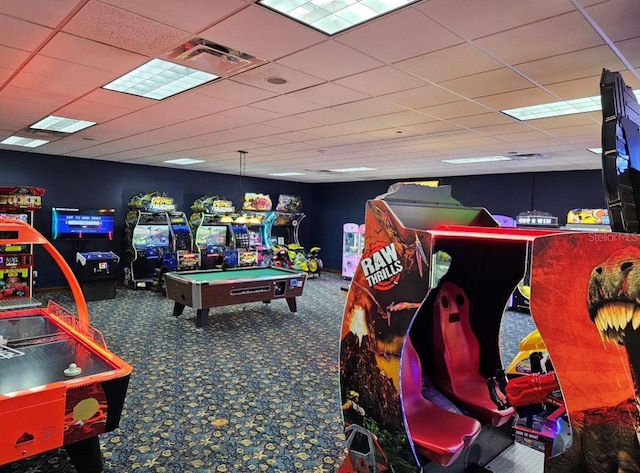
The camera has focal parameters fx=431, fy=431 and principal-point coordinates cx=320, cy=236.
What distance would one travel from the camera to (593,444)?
4.30ft

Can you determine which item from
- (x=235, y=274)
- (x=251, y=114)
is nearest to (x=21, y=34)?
(x=251, y=114)

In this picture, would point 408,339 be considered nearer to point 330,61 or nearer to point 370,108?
point 330,61

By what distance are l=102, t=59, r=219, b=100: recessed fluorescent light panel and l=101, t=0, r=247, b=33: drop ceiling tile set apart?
31.7 inches

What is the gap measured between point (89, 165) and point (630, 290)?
31.8 feet

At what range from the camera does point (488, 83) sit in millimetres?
3381

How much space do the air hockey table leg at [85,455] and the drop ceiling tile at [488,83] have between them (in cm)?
351

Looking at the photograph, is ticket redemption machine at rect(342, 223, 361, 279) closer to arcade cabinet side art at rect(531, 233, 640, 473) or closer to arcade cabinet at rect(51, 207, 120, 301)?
arcade cabinet at rect(51, 207, 120, 301)

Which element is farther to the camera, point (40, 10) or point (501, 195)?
point (501, 195)

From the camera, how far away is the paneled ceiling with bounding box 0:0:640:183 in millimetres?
2365

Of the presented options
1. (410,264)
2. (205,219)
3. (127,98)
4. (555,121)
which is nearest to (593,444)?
(410,264)

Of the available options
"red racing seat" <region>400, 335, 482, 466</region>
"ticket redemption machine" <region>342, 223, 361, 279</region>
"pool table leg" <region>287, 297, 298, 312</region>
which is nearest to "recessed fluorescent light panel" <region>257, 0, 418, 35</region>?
"red racing seat" <region>400, 335, 482, 466</region>

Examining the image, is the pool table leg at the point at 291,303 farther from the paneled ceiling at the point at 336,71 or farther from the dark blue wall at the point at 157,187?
the dark blue wall at the point at 157,187

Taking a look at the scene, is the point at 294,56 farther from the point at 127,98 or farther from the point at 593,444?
the point at 593,444

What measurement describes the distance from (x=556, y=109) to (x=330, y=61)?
94.0 inches
